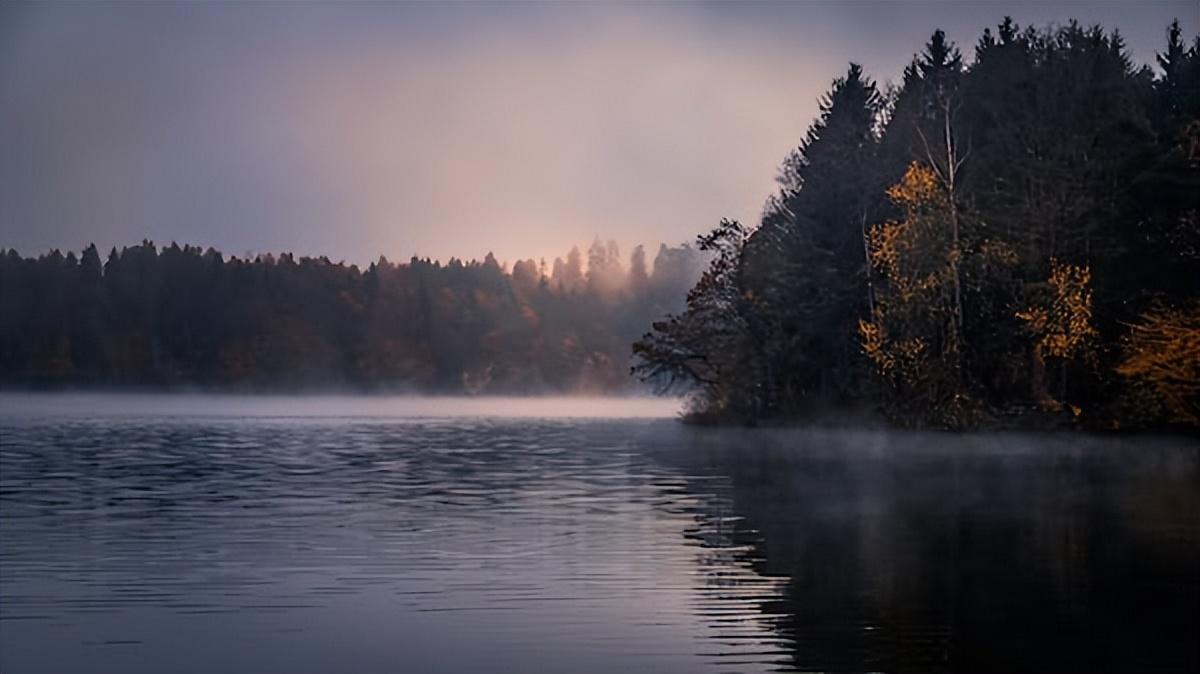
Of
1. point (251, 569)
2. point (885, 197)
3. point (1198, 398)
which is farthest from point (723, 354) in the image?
point (251, 569)

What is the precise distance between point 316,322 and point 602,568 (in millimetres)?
157713

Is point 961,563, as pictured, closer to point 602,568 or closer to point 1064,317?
point 602,568

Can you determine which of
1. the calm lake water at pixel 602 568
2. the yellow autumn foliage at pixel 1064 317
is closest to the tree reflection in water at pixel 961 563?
the calm lake water at pixel 602 568

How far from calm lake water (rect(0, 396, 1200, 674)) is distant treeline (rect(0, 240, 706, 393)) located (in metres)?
107

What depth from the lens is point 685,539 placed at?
22391 millimetres

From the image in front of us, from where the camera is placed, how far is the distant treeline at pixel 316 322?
154500 mm

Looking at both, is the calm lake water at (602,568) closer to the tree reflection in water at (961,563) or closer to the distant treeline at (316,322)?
the tree reflection in water at (961,563)

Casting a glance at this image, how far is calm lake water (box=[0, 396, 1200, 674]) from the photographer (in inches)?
517

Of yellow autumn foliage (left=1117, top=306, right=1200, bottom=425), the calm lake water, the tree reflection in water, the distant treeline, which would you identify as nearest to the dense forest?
yellow autumn foliage (left=1117, top=306, right=1200, bottom=425)

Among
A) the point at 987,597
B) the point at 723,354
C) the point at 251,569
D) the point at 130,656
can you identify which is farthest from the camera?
the point at 723,354

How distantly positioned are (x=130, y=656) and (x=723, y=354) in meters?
57.4

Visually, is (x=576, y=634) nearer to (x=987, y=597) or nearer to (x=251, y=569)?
(x=987, y=597)

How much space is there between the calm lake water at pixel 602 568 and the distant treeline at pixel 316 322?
107 meters

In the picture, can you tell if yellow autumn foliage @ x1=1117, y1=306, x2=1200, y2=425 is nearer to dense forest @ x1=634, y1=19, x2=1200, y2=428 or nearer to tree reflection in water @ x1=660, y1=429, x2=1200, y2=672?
dense forest @ x1=634, y1=19, x2=1200, y2=428
